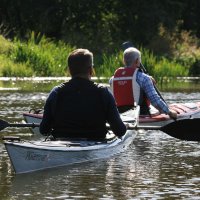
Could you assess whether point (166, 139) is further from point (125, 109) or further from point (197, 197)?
point (197, 197)

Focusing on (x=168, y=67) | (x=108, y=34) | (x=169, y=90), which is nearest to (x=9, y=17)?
(x=108, y=34)

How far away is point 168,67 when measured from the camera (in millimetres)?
31688

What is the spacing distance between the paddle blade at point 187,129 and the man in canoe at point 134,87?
2.01 metres

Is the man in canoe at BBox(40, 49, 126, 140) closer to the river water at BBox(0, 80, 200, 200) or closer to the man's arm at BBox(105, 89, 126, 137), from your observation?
the man's arm at BBox(105, 89, 126, 137)

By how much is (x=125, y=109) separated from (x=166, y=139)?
0.84m

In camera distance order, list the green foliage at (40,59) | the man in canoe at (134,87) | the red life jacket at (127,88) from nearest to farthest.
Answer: the man in canoe at (134,87) < the red life jacket at (127,88) < the green foliage at (40,59)

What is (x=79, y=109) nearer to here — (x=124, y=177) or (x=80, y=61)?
(x=80, y=61)

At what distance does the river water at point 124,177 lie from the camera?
9.74m

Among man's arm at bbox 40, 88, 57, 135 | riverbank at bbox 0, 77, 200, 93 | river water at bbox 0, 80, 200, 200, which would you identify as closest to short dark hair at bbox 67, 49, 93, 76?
man's arm at bbox 40, 88, 57, 135

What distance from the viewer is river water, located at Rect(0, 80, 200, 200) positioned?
9.74m

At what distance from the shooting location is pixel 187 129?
12.0m

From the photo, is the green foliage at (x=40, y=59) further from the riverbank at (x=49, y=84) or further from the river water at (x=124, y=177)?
the river water at (x=124, y=177)

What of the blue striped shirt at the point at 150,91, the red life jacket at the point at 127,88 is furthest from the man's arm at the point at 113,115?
the red life jacket at the point at 127,88

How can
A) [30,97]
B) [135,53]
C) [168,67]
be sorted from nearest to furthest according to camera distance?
[135,53], [30,97], [168,67]
